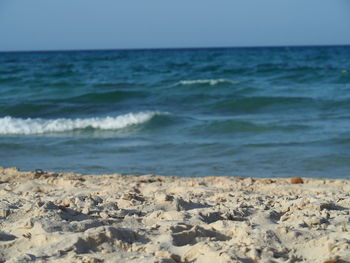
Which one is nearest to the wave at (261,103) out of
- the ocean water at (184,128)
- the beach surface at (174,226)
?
the ocean water at (184,128)

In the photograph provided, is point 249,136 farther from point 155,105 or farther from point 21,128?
point 155,105

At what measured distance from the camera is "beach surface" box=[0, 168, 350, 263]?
2.94 metres

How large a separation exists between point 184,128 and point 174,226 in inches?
259

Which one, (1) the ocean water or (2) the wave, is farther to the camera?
(2) the wave

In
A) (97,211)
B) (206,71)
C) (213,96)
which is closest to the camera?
(97,211)

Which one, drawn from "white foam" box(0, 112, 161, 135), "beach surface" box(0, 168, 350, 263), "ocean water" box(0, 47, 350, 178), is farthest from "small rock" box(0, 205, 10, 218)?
"white foam" box(0, 112, 161, 135)

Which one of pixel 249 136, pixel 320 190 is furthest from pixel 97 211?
pixel 249 136

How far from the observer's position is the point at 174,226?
3.41m

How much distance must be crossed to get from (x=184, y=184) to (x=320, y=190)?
144cm

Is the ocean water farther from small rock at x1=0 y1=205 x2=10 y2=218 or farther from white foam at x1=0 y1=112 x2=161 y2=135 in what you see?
small rock at x1=0 y1=205 x2=10 y2=218

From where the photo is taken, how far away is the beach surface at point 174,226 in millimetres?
2939

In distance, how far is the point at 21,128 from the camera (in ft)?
33.5

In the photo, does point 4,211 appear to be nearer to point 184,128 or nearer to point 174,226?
point 174,226

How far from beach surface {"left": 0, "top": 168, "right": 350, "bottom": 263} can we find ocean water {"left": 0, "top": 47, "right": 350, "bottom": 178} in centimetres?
197
